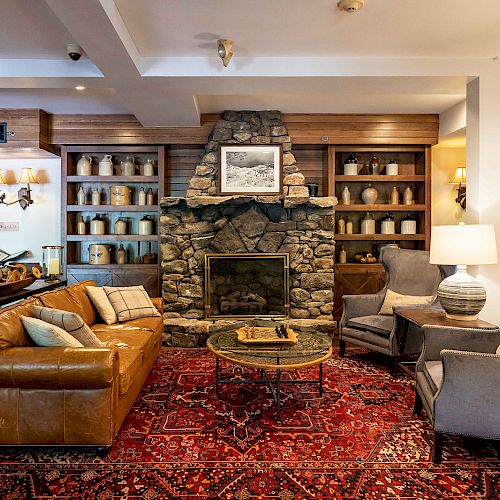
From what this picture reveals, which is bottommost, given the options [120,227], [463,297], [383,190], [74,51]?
[463,297]

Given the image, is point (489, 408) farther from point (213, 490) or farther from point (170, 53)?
point (170, 53)

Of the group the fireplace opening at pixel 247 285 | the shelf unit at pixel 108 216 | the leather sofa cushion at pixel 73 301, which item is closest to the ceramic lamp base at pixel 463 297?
the fireplace opening at pixel 247 285

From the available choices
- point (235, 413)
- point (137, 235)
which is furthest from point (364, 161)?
Answer: point (235, 413)

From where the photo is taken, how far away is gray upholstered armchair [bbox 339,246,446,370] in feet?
13.2

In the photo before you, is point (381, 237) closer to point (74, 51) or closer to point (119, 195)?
point (119, 195)

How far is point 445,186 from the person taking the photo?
5.90 metres

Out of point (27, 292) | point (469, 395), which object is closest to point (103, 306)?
point (27, 292)

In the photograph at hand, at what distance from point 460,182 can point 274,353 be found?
13.4 feet

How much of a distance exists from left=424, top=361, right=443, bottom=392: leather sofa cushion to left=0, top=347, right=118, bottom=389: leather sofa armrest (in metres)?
1.87

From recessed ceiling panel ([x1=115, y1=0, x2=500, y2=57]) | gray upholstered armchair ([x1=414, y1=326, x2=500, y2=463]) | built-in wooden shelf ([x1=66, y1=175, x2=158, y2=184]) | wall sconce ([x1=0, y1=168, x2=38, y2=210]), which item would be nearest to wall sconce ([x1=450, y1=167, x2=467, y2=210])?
recessed ceiling panel ([x1=115, y1=0, x2=500, y2=57])

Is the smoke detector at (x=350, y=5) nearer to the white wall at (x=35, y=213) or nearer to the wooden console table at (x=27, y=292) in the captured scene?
the wooden console table at (x=27, y=292)

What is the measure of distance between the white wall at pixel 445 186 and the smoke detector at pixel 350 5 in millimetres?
3555

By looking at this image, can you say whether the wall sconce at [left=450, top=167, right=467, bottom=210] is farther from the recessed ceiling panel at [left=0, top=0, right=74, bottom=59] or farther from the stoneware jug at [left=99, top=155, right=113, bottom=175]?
the recessed ceiling panel at [left=0, top=0, right=74, bottom=59]

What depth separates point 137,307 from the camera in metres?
4.15
